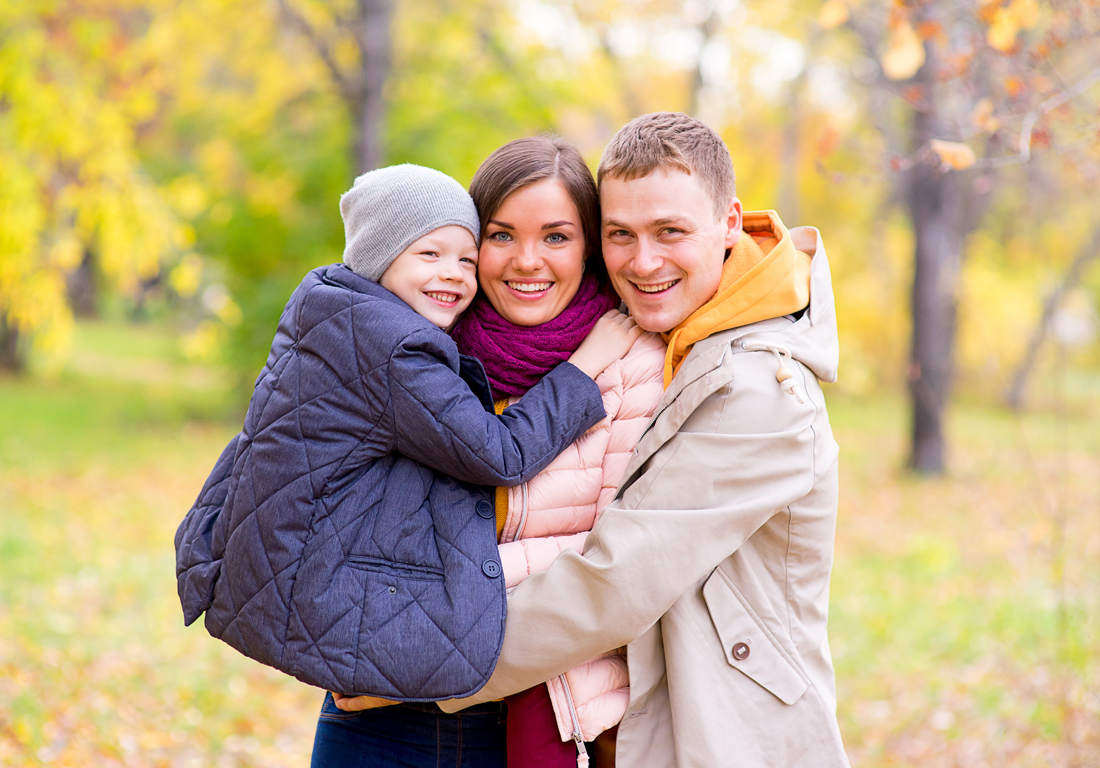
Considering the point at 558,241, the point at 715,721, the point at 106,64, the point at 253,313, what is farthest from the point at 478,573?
the point at 253,313

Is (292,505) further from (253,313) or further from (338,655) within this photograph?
(253,313)

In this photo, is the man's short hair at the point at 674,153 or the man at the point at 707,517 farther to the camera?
the man's short hair at the point at 674,153

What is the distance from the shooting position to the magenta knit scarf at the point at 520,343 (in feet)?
7.43

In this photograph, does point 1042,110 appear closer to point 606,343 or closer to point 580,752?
point 606,343

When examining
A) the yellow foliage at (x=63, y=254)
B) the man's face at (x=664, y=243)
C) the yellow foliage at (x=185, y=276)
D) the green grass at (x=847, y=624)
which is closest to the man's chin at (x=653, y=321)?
the man's face at (x=664, y=243)

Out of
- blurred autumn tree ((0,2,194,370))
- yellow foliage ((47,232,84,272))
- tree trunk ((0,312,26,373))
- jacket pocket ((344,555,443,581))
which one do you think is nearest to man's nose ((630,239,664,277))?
jacket pocket ((344,555,443,581))

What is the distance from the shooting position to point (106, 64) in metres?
10.0

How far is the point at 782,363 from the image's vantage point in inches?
Result: 80.3

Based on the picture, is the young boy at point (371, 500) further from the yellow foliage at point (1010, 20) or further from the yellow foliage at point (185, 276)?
the yellow foliage at point (185, 276)

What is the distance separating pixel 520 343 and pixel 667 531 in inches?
23.7

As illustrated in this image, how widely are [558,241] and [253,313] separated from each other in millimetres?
10569

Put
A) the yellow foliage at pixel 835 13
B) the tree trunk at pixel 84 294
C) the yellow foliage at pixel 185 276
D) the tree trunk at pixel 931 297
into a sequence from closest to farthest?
the yellow foliage at pixel 835 13, the yellow foliage at pixel 185 276, the tree trunk at pixel 931 297, the tree trunk at pixel 84 294

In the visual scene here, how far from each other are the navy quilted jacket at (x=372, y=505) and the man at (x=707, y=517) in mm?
152

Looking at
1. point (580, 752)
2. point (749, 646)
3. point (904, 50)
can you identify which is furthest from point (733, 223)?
point (904, 50)
